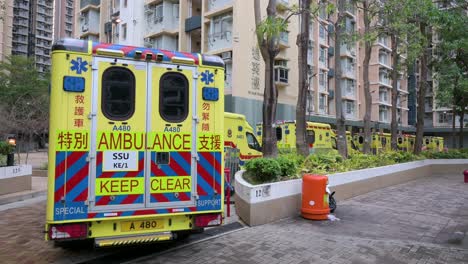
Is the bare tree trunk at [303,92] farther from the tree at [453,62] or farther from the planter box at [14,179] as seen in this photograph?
the tree at [453,62]

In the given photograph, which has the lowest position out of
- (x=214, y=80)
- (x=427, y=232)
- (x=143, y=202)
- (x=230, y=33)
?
(x=427, y=232)

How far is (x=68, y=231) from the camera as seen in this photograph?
4820 mm

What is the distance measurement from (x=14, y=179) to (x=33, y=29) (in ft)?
279

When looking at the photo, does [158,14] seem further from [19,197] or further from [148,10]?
[19,197]

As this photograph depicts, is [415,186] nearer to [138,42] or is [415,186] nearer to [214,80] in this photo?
[214,80]

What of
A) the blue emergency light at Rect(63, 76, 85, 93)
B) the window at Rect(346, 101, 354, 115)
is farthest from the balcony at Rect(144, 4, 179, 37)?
the blue emergency light at Rect(63, 76, 85, 93)

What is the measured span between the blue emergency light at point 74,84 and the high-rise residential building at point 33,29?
79.3 m

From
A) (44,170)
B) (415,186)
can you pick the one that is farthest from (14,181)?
(415,186)

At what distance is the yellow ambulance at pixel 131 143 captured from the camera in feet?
15.9

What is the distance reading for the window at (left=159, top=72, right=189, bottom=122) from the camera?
5.43 meters

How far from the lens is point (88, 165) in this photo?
16.3 ft

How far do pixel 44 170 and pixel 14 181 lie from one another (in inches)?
241

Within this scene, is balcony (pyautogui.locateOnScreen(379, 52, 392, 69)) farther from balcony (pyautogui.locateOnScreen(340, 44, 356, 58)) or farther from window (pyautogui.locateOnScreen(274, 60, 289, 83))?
window (pyautogui.locateOnScreen(274, 60, 289, 83))

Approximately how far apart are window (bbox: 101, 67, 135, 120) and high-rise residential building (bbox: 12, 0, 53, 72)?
79236mm
